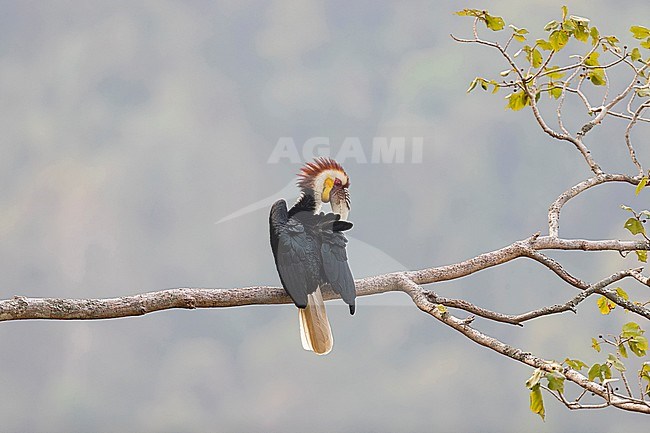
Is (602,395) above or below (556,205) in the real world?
below

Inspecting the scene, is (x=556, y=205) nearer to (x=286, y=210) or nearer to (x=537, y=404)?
(x=286, y=210)

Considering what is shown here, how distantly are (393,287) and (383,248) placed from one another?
55.4 inches

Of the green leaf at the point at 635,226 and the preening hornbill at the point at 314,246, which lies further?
the preening hornbill at the point at 314,246

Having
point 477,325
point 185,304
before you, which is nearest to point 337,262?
point 185,304

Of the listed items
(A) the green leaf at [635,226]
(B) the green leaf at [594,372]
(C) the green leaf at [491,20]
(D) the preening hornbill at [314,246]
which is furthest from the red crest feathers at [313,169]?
(B) the green leaf at [594,372]

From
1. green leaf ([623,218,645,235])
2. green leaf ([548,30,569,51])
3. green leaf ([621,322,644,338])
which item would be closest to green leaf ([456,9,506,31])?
green leaf ([548,30,569,51])

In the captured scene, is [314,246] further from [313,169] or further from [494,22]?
[494,22]

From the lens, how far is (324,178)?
5.41ft

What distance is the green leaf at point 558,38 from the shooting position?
1450mm

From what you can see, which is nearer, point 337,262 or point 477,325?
point 337,262

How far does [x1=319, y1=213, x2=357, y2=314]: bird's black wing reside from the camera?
4.91 ft

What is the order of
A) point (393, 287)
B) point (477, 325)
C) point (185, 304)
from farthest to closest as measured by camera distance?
1. point (477, 325)
2. point (393, 287)
3. point (185, 304)

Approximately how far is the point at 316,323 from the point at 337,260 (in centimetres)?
14

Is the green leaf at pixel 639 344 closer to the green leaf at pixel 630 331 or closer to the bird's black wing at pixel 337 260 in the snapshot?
the green leaf at pixel 630 331
